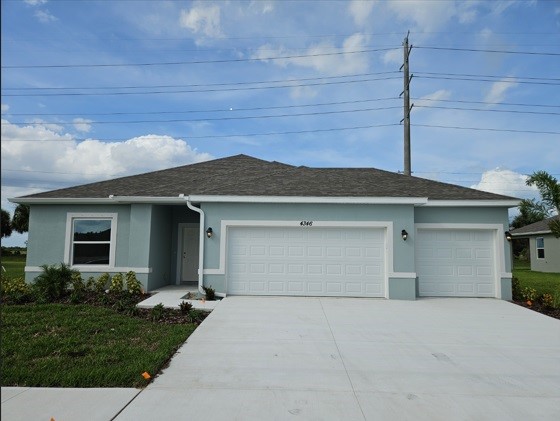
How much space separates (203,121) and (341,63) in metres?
8.47

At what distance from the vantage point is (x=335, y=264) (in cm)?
1115

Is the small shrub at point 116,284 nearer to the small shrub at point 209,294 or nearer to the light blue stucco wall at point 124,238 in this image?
the light blue stucco wall at point 124,238

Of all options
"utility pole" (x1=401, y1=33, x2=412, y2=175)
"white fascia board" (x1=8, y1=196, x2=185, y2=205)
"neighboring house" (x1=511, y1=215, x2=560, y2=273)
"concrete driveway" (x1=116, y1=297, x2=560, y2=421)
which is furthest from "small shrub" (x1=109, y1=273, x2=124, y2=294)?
"neighboring house" (x1=511, y1=215, x2=560, y2=273)

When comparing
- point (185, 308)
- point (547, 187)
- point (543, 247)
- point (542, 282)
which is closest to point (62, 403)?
point (185, 308)

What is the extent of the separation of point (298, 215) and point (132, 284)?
17.6 ft

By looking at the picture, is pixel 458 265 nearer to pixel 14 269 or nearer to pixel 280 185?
pixel 280 185

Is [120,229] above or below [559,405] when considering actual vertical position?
above

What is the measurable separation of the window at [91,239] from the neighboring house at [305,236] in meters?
0.03

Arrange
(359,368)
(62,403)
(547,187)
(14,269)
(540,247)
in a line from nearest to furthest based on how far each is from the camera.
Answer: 1. (62,403)
2. (359,368)
3. (547,187)
4. (14,269)
5. (540,247)

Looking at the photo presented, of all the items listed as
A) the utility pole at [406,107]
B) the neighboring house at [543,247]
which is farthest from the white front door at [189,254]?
the neighboring house at [543,247]

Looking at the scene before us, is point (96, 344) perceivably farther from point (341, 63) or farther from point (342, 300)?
point (341, 63)

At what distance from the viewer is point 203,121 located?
888 inches

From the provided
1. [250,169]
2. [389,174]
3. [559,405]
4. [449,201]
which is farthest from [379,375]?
[250,169]

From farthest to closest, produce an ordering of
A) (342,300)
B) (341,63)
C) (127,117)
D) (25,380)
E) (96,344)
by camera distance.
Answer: (127,117) → (341,63) → (342,300) → (96,344) → (25,380)
